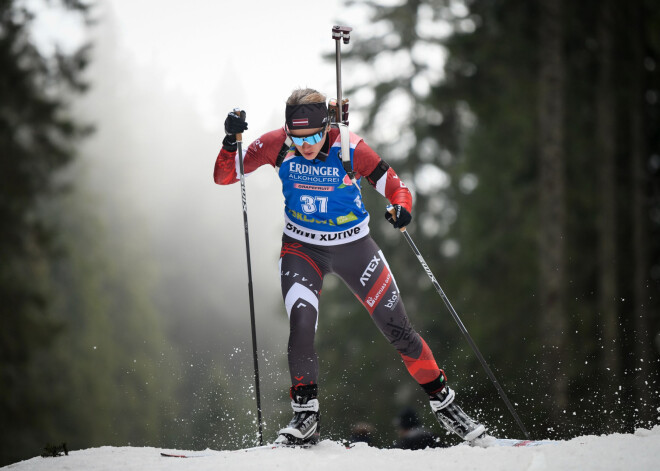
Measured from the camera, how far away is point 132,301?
32.9 m

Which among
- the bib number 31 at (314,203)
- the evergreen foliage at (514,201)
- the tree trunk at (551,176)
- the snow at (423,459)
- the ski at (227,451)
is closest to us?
the snow at (423,459)

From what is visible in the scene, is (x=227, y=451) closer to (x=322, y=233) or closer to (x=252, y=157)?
(x=322, y=233)

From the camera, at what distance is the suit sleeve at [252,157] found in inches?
220

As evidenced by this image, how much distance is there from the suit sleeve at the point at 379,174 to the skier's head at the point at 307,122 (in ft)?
1.14

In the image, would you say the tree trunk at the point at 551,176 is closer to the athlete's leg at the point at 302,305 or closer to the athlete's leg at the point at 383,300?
the athlete's leg at the point at 383,300

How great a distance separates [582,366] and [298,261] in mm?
10040

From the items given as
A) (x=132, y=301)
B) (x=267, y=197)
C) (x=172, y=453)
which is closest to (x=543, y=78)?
(x=172, y=453)

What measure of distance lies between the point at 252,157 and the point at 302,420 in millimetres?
2260

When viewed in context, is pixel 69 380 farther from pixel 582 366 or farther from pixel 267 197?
pixel 267 197

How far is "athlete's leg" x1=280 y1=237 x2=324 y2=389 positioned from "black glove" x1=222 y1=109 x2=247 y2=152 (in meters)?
1.05

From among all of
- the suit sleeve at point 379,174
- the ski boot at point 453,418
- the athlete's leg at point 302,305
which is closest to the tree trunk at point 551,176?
the ski boot at point 453,418

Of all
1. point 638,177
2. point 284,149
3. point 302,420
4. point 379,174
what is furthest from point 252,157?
point 638,177

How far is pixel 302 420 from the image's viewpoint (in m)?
5.18

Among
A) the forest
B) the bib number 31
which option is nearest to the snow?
the bib number 31
